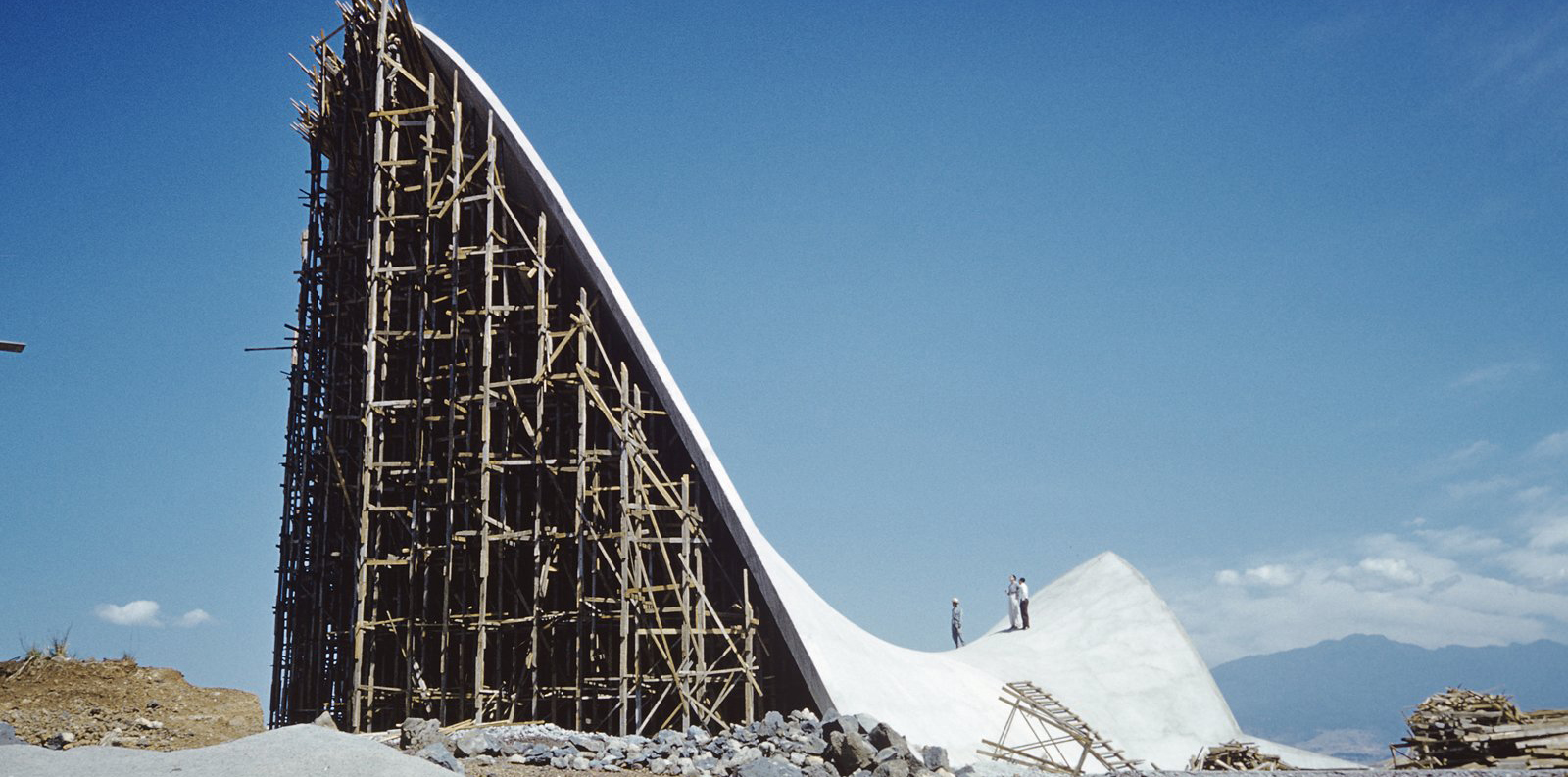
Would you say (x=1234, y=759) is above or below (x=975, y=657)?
below

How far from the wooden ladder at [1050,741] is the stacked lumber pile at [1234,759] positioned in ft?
3.98

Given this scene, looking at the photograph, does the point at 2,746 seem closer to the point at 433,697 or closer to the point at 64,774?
the point at 64,774

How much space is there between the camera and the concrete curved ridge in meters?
19.8

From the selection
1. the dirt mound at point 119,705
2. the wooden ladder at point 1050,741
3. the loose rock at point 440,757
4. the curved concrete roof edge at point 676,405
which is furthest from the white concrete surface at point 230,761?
the wooden ladder at point 1050,741

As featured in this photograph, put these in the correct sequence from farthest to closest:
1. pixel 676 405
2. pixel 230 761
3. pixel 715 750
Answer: pixel 676 405
pixel 715 750
pixel 230 761

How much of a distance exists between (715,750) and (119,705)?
11.4 meters

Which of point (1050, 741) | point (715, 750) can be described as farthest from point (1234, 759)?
point (715, 750)

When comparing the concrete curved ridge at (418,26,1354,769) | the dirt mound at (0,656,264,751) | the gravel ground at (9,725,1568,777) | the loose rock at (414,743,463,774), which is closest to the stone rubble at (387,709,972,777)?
the loose rock at (414,743,463,774)

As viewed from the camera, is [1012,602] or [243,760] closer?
[243,760]

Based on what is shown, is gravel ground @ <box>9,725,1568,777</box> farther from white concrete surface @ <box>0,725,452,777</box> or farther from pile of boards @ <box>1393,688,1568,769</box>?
pile of boards @ <box>1393,688,1568,769</box>

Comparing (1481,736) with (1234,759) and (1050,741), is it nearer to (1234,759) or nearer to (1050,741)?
(1234,759)

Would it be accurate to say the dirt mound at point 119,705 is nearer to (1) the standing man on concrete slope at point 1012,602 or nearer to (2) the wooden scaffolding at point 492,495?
(2) the wooden scaffolding at point 492,495

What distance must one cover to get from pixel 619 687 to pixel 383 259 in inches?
343

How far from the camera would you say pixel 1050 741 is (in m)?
20.7
